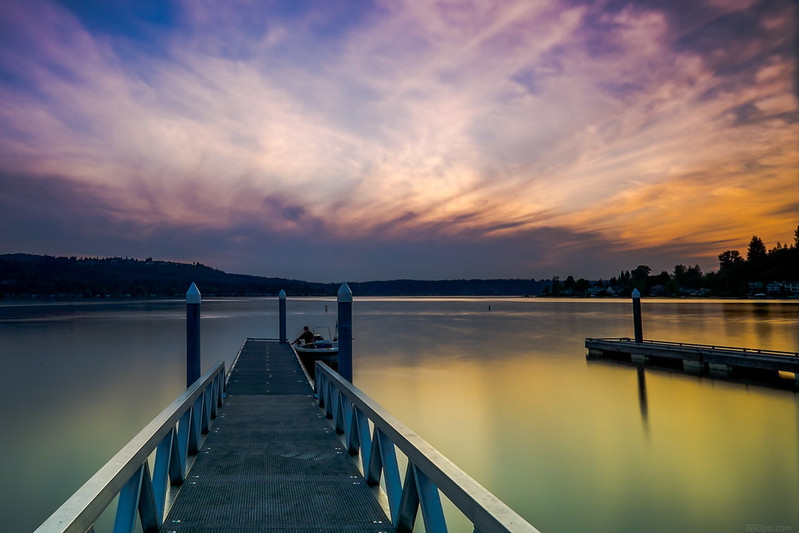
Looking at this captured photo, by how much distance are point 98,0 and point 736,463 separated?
24.0 metres

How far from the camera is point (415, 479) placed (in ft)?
13.0

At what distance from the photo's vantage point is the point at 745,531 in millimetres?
8734

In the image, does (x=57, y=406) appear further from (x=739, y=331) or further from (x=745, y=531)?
(x=739, y=331)

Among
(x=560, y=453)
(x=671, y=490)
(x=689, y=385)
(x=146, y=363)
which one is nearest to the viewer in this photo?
(x=671, y=490)

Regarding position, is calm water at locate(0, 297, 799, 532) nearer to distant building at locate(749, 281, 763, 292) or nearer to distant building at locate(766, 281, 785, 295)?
distant building at locate(766, 281, 785, 295)

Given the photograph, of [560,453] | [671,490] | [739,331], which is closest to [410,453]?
[671,490]

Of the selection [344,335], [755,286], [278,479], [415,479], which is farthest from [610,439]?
[755,286]

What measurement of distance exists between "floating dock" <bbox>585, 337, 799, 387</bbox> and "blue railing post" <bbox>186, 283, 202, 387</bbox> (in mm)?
20884

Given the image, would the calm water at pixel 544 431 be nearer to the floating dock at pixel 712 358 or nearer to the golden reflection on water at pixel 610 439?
the golden reflection on water at pixel 610 439

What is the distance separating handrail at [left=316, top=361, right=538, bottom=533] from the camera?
279 centimetres

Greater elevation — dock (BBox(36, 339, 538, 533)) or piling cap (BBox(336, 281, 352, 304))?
piling cap (BBox(336, 281, 352, 304))

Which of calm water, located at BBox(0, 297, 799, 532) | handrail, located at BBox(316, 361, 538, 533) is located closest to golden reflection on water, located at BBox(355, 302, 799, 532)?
calm water, located at BBox(0, 297, 799, 532)

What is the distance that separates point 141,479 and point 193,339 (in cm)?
790

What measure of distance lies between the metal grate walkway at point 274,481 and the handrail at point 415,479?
0.25 metres
